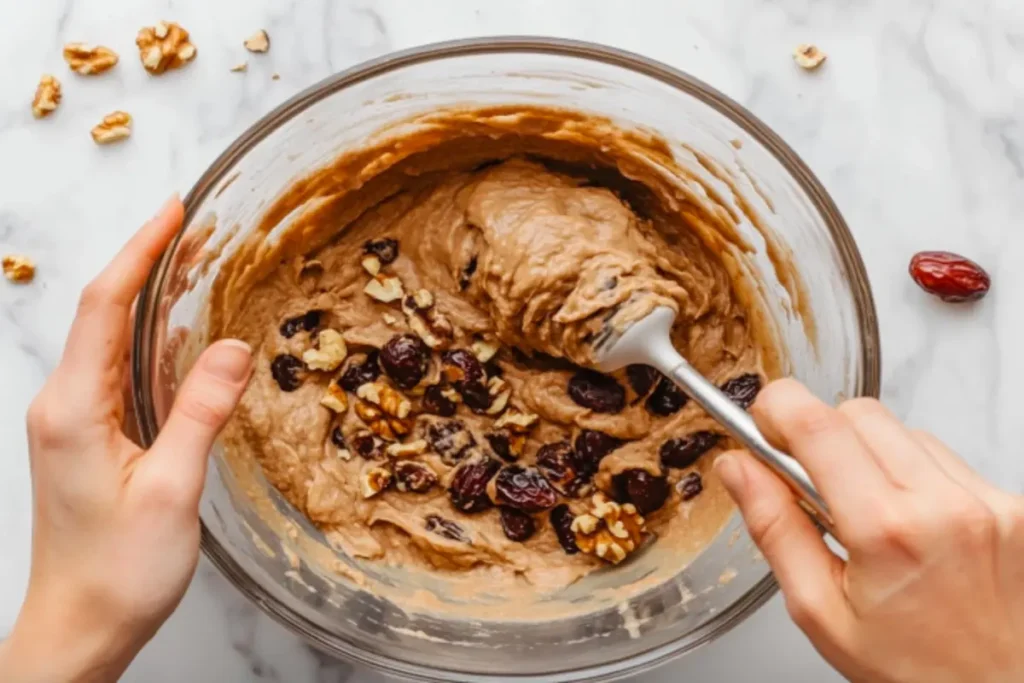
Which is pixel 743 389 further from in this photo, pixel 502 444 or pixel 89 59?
pixel 89 59

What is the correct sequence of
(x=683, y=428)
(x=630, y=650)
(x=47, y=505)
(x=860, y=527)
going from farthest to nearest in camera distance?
(x=683, y=428) < (x=630, y=650) < (x=47, y=505) < (x=860, y=527)

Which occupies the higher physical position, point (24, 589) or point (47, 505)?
point (47, 505)

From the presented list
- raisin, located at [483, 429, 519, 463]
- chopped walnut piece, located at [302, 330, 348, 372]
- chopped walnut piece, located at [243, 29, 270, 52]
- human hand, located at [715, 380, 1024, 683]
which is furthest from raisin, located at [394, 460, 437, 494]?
chopped walnut piece, located at [243, 29, 270, 52]

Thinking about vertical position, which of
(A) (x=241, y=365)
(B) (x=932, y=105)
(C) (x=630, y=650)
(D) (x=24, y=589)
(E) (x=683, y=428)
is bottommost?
(D) (x=24, y=589)

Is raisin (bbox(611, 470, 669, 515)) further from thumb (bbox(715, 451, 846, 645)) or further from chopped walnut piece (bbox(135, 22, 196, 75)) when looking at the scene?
chopped walnut piece (bbox(135, 22, 196, 75))

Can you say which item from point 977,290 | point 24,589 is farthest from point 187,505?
point 977,290

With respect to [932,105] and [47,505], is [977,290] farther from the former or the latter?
[47,505]

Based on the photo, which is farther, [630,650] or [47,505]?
[630,650]
